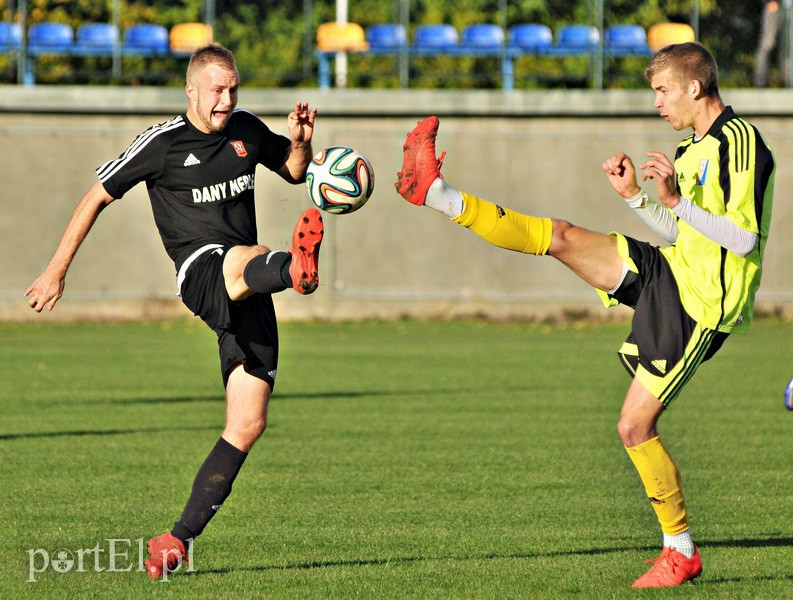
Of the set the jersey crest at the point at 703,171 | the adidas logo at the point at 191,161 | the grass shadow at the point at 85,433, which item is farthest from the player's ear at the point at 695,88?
the grass shadow at the point at 85,433

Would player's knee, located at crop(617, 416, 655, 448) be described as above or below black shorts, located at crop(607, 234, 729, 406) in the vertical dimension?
below

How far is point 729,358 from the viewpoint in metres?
15.7

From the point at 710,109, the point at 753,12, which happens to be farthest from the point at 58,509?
the point at 753,12

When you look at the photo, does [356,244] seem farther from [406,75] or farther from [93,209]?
[93,209]

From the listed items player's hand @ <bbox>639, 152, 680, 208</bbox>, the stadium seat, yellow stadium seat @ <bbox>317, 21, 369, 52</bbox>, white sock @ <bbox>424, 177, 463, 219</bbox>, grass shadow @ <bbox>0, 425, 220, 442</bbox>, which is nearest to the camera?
player's hand @ <bbox>639, 152, 680, 208</bbox>

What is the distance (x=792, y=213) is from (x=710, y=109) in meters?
16.5

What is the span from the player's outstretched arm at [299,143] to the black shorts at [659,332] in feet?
4.96

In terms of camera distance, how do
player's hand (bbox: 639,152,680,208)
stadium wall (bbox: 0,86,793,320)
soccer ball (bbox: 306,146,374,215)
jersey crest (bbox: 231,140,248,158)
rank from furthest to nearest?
stadium wall (bbox: 0,86,793,320) → soccer ball (bbox: 306,146,374,215) → jersey crest (bbox: 231,140,248,158) → player's hand (bbox: 639,152,680,208)

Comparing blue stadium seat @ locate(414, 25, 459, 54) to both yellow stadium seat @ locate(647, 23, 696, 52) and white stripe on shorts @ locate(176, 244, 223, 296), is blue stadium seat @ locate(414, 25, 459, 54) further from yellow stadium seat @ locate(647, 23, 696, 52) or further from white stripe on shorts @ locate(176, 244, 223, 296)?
white stripe on shorts @ locate(176, 244, 223, 296)

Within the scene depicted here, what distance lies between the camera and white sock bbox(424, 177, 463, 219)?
18.4ft

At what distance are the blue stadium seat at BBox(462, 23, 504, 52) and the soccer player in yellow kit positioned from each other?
16.7 m

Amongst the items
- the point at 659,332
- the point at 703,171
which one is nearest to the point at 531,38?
the point at 703,171

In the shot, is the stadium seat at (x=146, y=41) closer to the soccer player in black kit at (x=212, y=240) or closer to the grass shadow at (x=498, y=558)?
the soccer player in black kit at (x=212, y=240)

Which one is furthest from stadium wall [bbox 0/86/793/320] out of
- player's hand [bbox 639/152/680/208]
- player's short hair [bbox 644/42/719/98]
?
player's hand [bbox 639/152/680/208]
